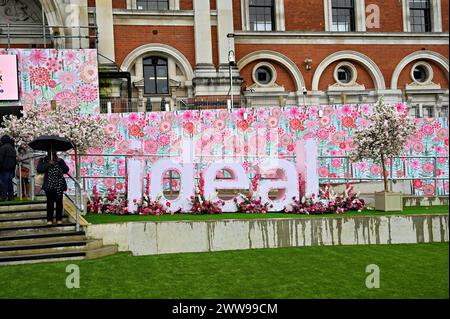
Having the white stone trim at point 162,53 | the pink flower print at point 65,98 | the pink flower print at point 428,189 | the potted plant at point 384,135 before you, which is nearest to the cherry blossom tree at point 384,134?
the potted plant at point 384,135

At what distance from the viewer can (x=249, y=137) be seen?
66.8 feet

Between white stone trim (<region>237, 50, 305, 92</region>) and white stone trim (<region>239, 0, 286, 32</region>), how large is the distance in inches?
55.5

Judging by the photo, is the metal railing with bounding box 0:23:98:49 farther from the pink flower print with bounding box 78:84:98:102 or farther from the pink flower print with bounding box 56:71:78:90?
the pink flower print with bounding box 78:84:98:102

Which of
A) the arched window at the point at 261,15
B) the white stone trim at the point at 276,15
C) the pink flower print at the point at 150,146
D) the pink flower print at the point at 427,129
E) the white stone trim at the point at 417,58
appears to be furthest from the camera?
the white stone trim at the point at 417,58

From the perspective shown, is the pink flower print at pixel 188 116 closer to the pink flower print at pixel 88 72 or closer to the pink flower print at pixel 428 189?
the pink flower print at pixel 88 72

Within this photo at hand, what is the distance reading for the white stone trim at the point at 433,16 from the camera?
31.6 meters

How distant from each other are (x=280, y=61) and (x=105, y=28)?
29.4 feet

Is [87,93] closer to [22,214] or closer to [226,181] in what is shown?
[226,181]

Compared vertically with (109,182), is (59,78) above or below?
above

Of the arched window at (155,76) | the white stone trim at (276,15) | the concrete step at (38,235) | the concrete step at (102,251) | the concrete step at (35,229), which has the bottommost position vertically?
the concrete step at (102,251)

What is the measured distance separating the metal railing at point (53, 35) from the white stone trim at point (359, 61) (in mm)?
11471

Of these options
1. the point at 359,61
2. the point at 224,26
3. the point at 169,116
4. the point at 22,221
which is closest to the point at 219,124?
the point at 169,116

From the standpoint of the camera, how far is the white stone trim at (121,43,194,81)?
2655 centimetres
